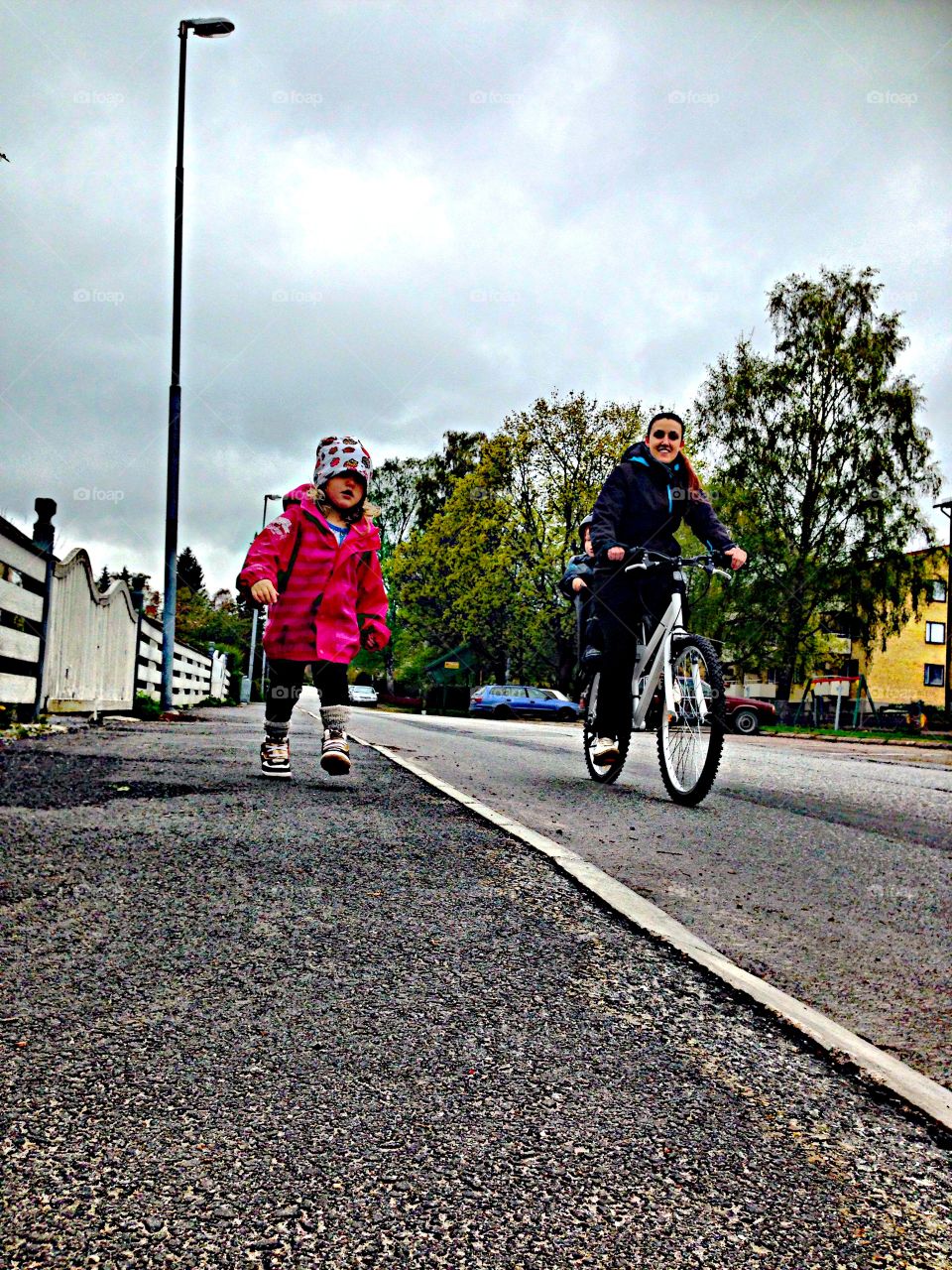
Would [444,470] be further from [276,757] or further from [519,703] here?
[276,757]

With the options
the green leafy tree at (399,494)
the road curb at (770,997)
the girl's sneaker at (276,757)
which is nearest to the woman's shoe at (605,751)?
the girl's sneaker at (276,757)

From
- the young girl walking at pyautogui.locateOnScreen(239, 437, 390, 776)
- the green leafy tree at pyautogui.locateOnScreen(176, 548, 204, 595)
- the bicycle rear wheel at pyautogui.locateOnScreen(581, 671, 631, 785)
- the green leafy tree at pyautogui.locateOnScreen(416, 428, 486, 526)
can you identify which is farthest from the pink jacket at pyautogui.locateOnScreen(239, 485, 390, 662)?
the green leafy tree at pyautogui.locateOnScreen(176, 548, 204, 595)

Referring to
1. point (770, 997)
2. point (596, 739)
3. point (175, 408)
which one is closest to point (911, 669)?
point (175, 408)

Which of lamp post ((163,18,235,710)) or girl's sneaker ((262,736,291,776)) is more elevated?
lamp post ((163,18,235,710))

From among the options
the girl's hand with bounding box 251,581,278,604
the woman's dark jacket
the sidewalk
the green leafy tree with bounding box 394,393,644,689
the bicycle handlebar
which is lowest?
the sidewalk

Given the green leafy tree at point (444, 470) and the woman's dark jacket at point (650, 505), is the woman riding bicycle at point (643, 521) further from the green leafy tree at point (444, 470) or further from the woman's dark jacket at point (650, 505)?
the green leafy tree at point (444, 470)

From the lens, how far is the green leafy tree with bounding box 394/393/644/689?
4081 cm

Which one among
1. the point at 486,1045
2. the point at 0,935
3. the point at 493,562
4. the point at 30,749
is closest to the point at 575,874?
the point at 486,1045

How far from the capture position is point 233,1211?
4.12ft

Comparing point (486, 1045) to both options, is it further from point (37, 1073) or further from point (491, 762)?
point (491, 762)

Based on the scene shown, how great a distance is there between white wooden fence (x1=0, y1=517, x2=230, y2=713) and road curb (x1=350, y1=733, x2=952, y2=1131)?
631cm

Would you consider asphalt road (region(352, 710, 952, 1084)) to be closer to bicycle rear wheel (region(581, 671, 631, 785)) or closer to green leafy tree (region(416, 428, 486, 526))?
bicycle rear wheel (region(581, 671, 631, 785))

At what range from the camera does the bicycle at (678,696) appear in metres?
5.46

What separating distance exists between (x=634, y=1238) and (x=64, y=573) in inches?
396
